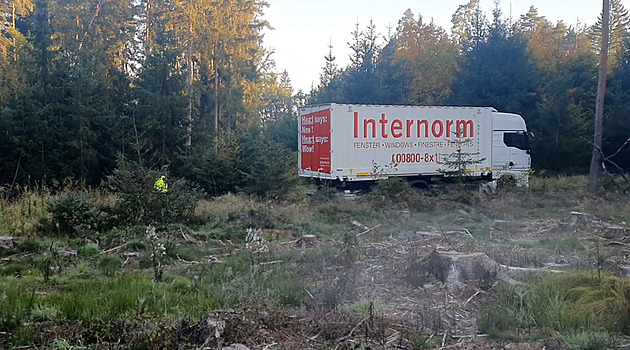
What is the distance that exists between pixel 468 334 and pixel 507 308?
626 millimetres

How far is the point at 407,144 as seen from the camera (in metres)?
20.7

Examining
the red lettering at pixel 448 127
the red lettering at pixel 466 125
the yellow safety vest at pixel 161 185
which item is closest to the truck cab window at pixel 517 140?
the red lettering at pixel 466 125

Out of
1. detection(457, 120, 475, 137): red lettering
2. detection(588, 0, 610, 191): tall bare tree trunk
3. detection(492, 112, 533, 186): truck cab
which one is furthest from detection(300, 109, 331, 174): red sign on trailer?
detection(588, 0, 610, 191): tall bare tree trunk

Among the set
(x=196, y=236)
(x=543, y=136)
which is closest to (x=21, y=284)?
(x=196, y=236)

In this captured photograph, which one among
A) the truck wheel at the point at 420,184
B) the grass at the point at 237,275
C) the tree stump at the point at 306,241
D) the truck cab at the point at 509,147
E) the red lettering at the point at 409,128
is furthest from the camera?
the truck cab at the point at 509,147

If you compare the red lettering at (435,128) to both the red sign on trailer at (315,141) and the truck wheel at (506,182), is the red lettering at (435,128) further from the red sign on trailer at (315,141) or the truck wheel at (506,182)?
the red sign on trailer at (315,141)

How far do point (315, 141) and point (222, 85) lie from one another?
14622 millimetres

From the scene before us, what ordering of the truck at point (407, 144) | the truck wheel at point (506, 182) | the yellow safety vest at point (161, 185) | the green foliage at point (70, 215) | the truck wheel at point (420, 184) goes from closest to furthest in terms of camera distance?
the green foliage at point (70, 215) → the yellow safety vest at point (161, 185) → the truck wheel at point (506, 182) → the truck at point (407, 144) → the truck wheel at point (420, 184)

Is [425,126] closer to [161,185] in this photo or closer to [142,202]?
[161,185]

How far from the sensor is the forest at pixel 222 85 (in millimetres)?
21891

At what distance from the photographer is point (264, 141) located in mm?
19656

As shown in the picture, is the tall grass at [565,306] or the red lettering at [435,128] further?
the red lettering at [435,128]

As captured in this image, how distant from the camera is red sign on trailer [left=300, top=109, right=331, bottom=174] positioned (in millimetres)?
19625

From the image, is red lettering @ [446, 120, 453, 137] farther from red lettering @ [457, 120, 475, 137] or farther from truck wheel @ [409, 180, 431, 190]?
truck wheel @ [409, 180, 431, 190]
